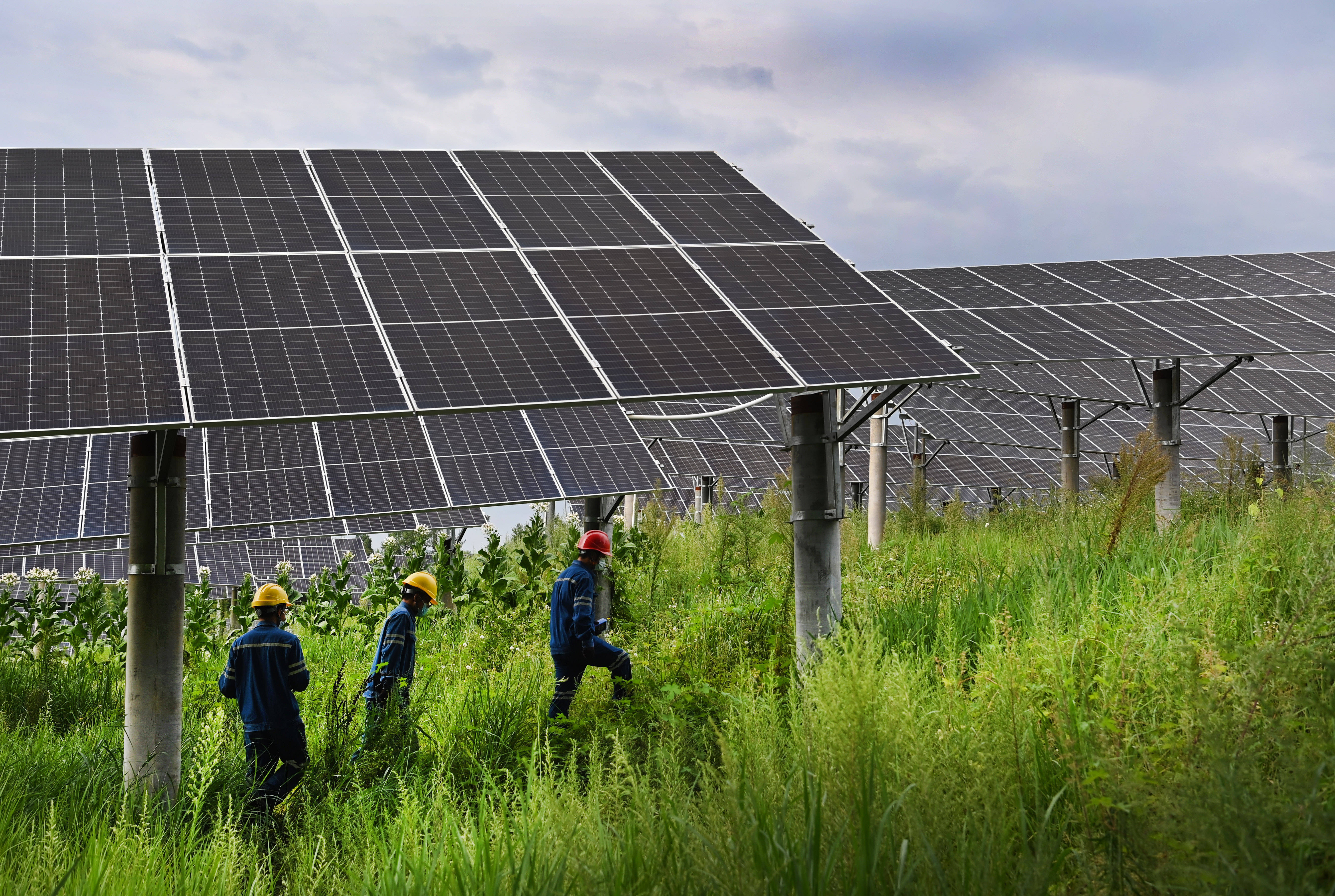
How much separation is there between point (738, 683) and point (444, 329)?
425 cm

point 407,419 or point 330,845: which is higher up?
point 407,419

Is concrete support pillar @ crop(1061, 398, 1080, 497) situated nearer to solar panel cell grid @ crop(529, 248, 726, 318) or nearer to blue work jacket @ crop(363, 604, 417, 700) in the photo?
solar panel cell grid @ crop(529, 248, 726, 318)

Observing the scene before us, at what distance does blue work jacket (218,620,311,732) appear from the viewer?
9.00 m

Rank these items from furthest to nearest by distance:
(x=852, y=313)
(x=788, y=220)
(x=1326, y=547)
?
(x=788, y=220) → (x=852, y=313) → (x=1326, y=547)

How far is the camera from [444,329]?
9.59 m

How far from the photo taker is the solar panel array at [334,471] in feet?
57.5

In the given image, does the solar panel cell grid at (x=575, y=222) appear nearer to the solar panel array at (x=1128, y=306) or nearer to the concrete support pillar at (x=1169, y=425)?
the solar panel array at (x=1128, y=306)

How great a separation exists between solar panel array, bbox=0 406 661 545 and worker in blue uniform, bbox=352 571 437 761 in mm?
7075

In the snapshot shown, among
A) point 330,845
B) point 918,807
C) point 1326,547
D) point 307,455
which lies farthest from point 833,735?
point 307,455

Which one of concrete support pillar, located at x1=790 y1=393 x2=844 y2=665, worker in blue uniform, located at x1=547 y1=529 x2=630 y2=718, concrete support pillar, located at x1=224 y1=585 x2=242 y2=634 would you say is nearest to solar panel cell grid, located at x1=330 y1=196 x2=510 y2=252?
worker in blue uniform, located at x1=547 y1=529 x2=630 y2=718

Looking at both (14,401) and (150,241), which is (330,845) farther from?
(150,241)

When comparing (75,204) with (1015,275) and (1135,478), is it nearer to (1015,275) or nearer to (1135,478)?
(1135,478)

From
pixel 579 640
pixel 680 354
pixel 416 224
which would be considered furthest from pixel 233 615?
pixel 680 354

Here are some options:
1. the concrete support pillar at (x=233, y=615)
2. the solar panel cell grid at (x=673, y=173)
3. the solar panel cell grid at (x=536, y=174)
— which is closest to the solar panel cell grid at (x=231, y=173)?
the solar panel cell grid at (x=536, y=174)
